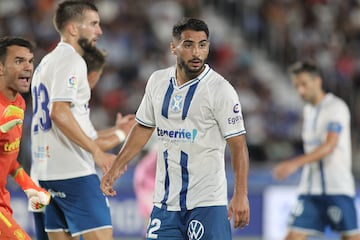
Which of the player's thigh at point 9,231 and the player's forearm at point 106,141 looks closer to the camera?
the player's thigh at point 9,231

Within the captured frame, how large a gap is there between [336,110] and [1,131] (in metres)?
4.39

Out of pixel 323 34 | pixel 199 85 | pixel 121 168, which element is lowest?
pixel 121 168

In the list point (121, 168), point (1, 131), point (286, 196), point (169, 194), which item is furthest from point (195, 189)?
point (286, 196)

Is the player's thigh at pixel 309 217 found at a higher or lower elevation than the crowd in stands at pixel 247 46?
lower

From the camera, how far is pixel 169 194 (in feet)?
20.3

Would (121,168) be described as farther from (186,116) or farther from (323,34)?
(323,34)

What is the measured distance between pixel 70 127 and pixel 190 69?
1.21 meters

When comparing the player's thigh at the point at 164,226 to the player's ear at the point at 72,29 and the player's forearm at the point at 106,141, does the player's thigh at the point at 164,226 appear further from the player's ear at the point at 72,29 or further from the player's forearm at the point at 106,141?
the player's ear at the point at 72,29

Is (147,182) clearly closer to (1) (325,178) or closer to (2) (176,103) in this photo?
(1) (325,178)

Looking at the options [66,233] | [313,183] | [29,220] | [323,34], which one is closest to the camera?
[66,233]

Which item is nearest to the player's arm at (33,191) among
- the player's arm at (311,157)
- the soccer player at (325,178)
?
the player's arm at (311,157)

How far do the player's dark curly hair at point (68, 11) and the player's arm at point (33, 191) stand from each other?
4.63 ft

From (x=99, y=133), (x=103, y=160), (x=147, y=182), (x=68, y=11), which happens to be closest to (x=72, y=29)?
(x=68, y=11)

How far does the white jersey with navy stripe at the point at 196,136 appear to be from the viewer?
19.8 ft
